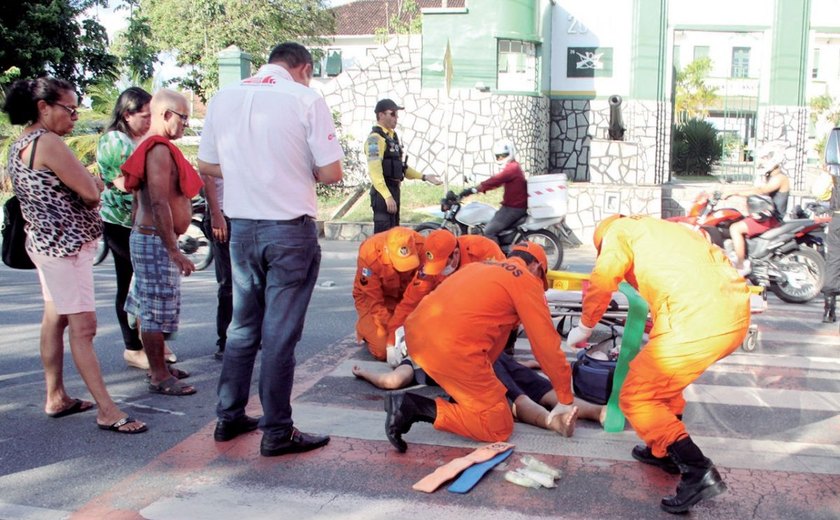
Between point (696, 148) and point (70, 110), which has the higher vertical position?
point (70, 110)

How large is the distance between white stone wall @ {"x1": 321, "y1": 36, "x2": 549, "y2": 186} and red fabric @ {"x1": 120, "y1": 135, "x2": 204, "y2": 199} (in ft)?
44.4

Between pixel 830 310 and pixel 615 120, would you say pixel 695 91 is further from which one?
pixel 830 310

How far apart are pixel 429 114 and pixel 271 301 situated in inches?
595

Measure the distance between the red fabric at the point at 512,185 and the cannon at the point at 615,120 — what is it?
26.8 ft

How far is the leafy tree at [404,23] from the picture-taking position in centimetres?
3526

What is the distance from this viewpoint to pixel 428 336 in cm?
455

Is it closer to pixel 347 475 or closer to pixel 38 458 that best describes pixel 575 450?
pixel 347 475

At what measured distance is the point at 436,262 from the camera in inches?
230

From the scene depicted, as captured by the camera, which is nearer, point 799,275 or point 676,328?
point 676,328

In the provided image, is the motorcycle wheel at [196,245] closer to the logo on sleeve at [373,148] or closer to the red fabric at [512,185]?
the logo on sleeve at [373,148]

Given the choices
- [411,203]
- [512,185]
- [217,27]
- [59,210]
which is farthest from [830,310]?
[217,27]

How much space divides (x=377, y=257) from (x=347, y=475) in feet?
8.01

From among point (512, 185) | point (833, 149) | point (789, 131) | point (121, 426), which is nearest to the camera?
point (121, 426)

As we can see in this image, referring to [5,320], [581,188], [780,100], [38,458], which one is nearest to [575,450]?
[38,458]
